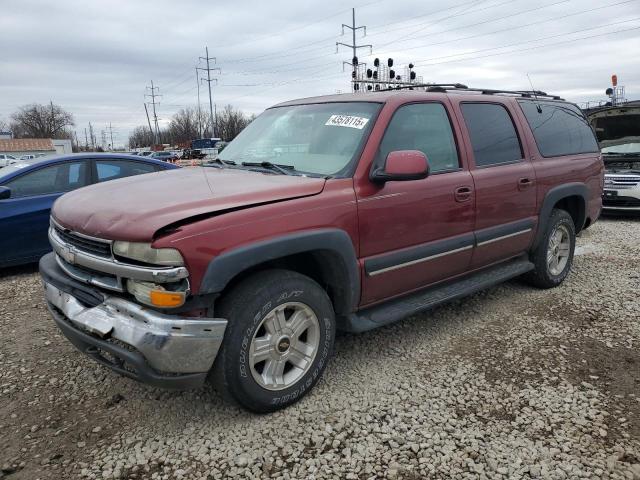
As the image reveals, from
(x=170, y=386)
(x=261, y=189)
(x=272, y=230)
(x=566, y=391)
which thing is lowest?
(x=566, y=391)

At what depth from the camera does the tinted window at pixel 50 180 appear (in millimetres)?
5711

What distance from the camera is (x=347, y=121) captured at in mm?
3426

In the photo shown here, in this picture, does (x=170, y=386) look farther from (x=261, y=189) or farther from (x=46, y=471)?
(x=261, y=189)

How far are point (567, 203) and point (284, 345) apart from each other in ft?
12.7

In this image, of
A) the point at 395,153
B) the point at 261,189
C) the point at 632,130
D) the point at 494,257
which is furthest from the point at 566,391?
the point at 632,130

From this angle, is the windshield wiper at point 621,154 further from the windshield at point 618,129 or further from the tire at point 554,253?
the tire at point 554,253

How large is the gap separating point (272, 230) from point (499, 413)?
67.6 inches

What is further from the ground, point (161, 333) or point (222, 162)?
point (222, 162)

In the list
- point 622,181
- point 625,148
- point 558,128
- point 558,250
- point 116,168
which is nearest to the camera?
point 558,128

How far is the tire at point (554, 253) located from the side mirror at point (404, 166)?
7.63ft

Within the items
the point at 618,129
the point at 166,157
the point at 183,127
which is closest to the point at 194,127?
the point at 183,127

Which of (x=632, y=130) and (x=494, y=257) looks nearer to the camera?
(x=494, y=257)

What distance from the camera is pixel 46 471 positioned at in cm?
243

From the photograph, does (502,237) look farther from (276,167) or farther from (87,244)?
(87,244)
